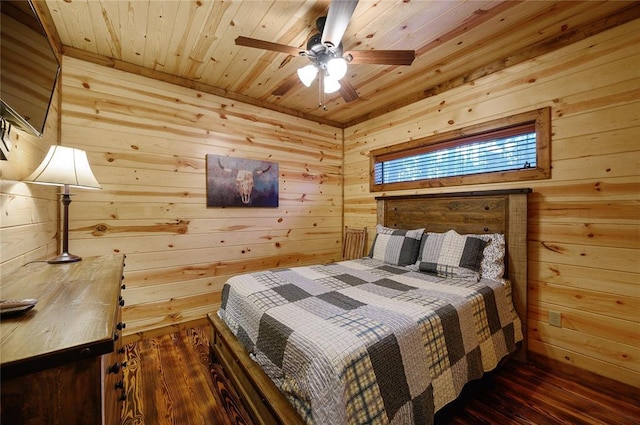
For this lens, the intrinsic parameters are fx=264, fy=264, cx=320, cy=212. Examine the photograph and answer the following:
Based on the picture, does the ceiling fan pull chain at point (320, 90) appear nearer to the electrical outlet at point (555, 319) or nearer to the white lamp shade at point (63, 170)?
the white lamp shade at point (63, 170)

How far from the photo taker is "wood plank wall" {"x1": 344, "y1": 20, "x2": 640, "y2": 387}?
6.01ft

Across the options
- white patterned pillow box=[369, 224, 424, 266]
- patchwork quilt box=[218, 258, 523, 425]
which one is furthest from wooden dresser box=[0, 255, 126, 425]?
white patterned pillow box=[369, 224, 424, 266]

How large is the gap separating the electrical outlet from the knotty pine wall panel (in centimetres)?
267

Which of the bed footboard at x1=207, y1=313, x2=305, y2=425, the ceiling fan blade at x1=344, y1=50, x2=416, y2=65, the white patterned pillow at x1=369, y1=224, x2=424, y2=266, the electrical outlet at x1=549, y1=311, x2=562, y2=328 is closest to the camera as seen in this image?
the bed footboard at x1=207, y1=313, x2=305, y2=425

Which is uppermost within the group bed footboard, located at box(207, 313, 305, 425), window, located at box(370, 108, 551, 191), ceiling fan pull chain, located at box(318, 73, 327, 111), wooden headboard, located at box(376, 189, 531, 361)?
ceiling fan pull chain, located at box(318, 73, 327, 111)

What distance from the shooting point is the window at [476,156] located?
2.23m

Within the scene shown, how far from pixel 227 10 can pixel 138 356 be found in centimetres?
282

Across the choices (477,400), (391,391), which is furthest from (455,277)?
(391,391)

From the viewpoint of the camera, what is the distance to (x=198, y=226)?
9.43 ft

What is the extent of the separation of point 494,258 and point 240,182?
2678 millimetres

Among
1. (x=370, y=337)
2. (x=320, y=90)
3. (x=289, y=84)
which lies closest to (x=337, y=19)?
(x=289, y=84)

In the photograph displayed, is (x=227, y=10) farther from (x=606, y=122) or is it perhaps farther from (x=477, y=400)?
(x=477, y=400)

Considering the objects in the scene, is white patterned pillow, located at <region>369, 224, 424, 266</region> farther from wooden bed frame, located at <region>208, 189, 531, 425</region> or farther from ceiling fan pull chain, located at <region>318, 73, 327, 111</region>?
ceiling fan pull chain, located at <region>318, 73, 327, 111</region>

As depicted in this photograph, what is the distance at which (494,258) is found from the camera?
2.24 meters
